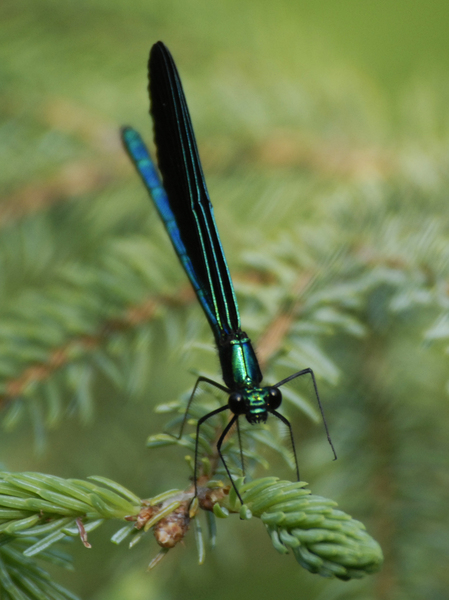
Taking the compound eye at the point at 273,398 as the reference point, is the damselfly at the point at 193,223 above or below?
above

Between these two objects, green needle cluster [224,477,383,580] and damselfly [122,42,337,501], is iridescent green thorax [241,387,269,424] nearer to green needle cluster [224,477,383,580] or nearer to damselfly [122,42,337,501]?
damselfly [122,42,337,501]

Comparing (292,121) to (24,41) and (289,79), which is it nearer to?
(289,79)

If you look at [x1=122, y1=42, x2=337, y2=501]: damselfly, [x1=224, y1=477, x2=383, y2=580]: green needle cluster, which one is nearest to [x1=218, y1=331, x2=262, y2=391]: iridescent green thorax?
[x1=122, y1=42, x2=337, y2=501]: damselfly

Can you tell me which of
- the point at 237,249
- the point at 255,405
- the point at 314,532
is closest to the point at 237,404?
the point at 255,405

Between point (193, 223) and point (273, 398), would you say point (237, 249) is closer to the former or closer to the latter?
point (193, 223)

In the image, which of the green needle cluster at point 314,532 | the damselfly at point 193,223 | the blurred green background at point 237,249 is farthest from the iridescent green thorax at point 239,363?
the green needle cluster at point 314,532

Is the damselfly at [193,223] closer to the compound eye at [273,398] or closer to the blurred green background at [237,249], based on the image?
the compound eye at [273,398]

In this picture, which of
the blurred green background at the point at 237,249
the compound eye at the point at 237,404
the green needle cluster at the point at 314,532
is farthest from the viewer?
the blurred green background at the point at 237,249
